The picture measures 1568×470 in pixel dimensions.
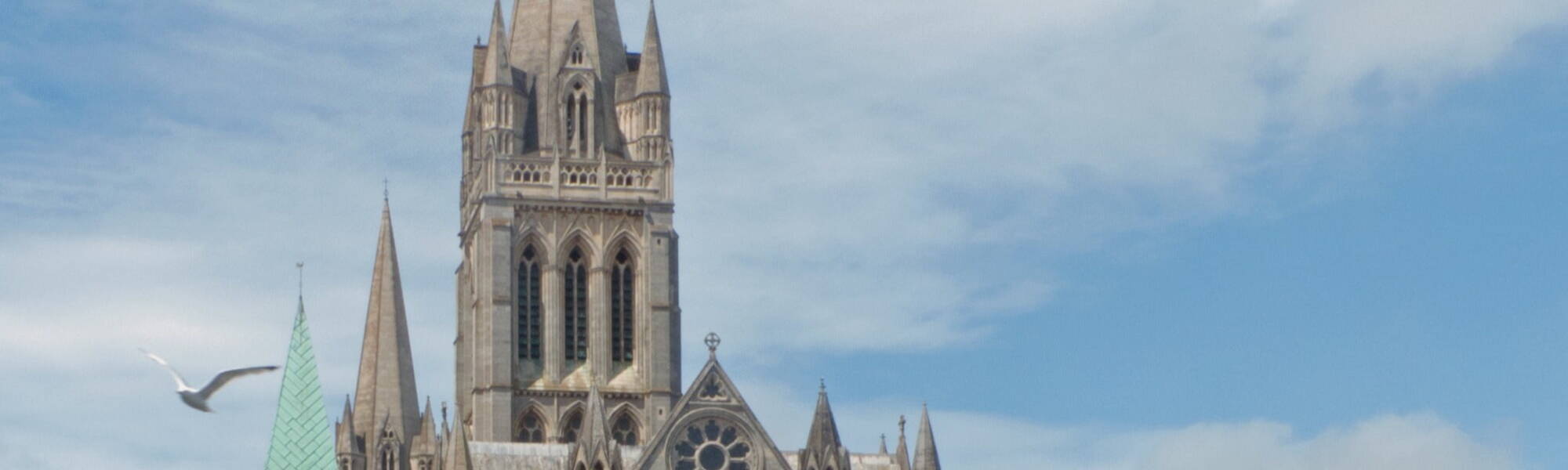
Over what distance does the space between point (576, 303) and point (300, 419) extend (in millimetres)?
10338

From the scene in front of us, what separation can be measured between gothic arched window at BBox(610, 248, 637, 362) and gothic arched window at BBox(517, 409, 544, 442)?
3.21 metres

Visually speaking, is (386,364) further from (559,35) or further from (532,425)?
(559,35)

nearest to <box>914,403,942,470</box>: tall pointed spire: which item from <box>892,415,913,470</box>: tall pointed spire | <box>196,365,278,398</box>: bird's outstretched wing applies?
<box>892,415,913,470</box>: tall pointed spire

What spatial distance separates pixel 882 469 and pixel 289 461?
745 inches

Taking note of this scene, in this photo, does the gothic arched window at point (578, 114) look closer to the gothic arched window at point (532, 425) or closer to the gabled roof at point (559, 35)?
the gabled roof at point (559, 35)

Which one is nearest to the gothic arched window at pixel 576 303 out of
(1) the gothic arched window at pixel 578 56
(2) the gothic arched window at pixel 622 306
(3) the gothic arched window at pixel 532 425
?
(2) the gothic arched window at pixel 622 306

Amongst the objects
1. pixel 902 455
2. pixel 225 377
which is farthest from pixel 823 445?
pixel 225 377

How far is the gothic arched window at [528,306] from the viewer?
121 meters

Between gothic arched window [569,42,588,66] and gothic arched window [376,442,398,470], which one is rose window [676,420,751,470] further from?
gothic arched window [569,42,588,66]

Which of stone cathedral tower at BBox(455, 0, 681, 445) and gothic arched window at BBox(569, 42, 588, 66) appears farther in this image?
gothic arched window at BBox(569, 42, 588, 66)

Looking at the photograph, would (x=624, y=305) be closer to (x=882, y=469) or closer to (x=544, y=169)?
(x=544, y=169)

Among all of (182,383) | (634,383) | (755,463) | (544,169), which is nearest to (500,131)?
(544,169)

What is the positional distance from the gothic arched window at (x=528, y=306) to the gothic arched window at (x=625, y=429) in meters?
3.55

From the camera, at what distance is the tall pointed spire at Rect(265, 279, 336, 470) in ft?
382
